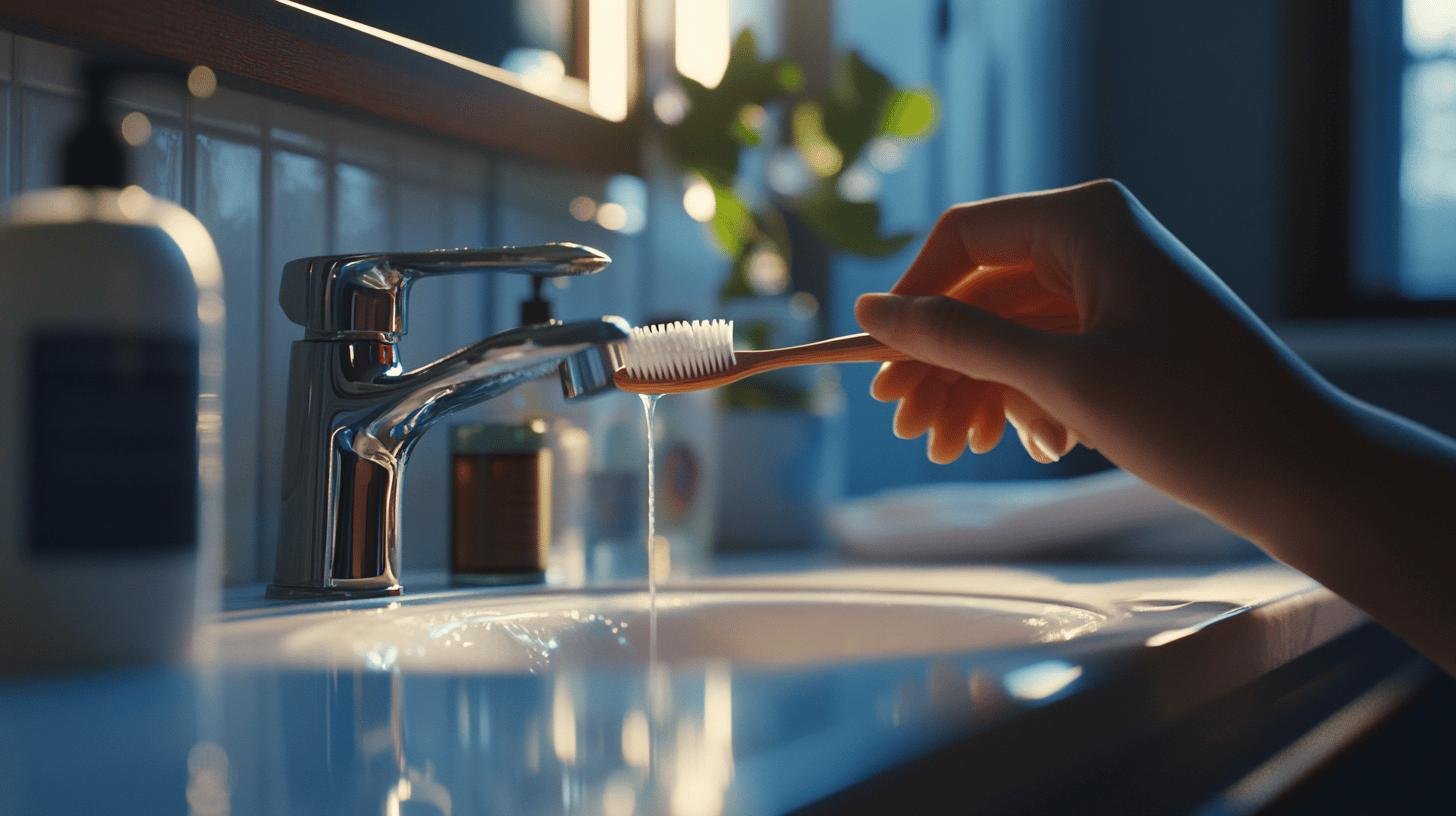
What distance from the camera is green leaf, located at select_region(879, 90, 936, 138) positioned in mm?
1082

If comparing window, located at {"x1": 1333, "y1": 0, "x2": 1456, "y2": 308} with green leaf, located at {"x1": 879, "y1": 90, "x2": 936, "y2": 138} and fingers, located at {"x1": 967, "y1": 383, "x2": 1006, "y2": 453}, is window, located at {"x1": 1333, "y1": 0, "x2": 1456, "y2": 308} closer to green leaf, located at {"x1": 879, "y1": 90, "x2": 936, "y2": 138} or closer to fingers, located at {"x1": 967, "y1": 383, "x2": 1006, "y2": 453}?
green leaf, located at {"x1": 879, "y1": 90, "x2": 936, "y2": 138}

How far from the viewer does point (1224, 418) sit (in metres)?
0.55

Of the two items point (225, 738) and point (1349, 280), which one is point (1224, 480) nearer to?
point (225, 738)

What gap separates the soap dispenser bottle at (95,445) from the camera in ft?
1.29

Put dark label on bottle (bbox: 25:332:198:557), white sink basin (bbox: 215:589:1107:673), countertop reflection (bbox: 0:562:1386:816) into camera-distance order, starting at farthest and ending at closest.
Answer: white sink basin (bbox: 215:589:1107:673)
dark label on bottle (bbox: 25:332:198:557)
countertop reflection (bbox: 0:562:1386:816)

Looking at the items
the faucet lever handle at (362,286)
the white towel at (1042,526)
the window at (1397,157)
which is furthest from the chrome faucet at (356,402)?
the window at (1397,157)

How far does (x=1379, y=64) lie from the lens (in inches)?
82.4

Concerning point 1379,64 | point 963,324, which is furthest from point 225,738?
point 1379,64

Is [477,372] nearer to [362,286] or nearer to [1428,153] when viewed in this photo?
[362,286]

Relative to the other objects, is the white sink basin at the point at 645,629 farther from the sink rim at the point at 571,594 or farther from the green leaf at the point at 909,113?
the green leaf at the point at 909,113

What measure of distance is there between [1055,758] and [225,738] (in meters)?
0.23

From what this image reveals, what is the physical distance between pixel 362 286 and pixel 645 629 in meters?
0.22

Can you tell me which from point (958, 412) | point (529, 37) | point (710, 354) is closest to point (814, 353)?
point (710, 354)

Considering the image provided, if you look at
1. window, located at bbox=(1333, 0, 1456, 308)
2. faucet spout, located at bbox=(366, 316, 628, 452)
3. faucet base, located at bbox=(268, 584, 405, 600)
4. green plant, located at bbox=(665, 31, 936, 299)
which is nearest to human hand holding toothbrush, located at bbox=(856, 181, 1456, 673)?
faucet spout, located at bbox=(366, 316, 628, 452)
